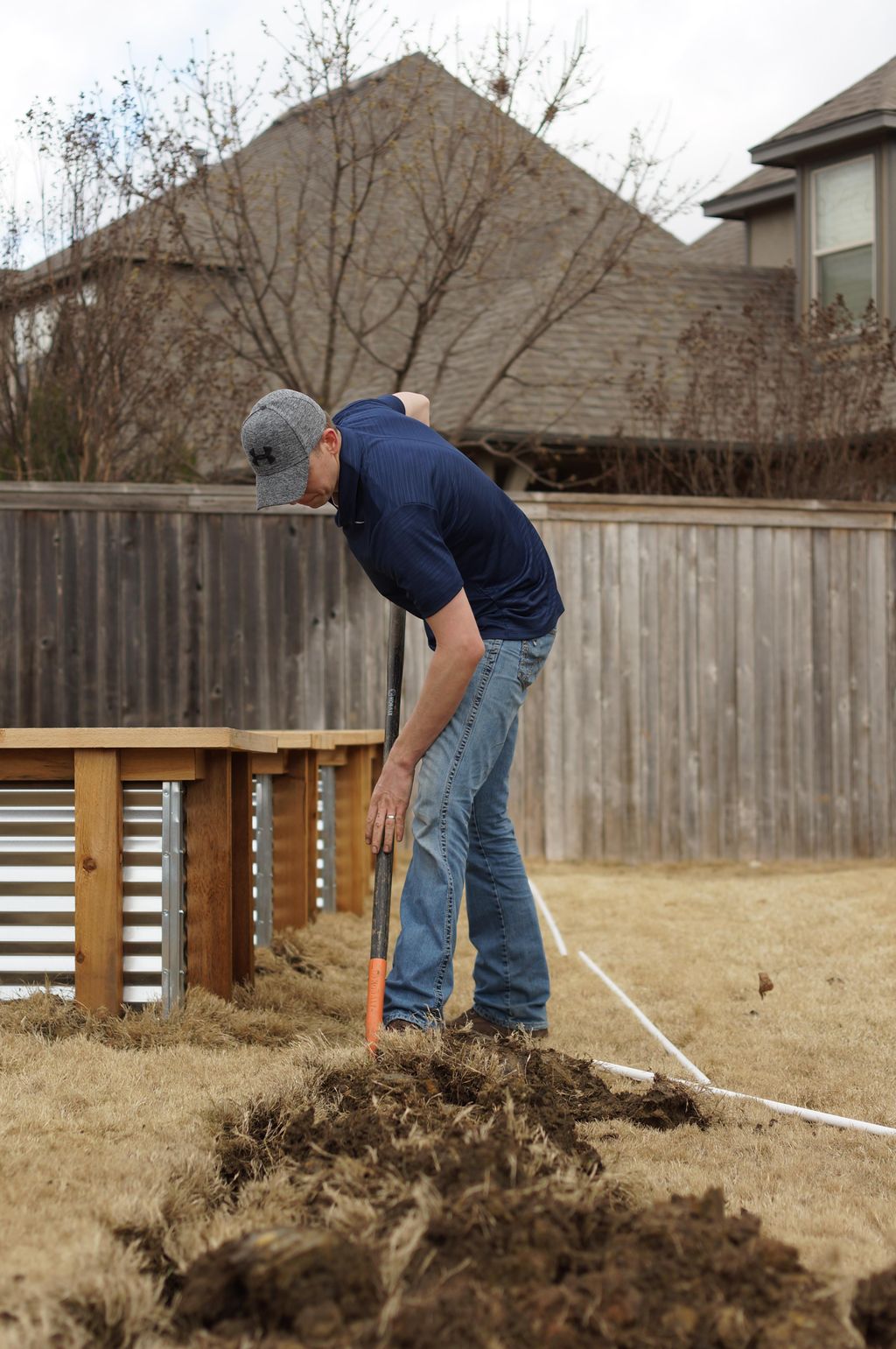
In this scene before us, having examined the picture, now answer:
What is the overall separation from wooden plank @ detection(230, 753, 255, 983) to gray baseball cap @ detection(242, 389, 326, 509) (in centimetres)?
100

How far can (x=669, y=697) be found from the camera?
297 inches

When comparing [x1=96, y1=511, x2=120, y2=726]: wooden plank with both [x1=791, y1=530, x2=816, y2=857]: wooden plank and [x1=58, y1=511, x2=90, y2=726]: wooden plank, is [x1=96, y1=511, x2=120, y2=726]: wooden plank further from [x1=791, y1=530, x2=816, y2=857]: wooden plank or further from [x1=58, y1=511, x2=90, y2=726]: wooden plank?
[x1=791, y1=530, x2=816, y2=857]: wooden plank

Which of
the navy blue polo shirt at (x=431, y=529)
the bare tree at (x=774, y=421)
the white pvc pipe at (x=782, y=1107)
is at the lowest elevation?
the white pvc pipe at (x=782, y=1107)

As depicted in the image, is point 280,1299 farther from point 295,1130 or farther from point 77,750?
point 77,750

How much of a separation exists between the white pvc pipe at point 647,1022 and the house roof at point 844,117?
8.47m

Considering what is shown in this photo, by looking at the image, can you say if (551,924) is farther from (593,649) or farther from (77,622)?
(77,622)

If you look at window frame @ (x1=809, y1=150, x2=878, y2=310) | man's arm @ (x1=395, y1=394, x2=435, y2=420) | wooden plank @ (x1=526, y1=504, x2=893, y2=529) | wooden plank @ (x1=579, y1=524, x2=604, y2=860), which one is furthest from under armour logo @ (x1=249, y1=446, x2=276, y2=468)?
window frame @ (x1=809, y1=150, x2=878, y2=310)

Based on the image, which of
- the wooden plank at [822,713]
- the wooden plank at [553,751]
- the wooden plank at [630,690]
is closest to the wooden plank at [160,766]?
the wooden plank at [553,751]

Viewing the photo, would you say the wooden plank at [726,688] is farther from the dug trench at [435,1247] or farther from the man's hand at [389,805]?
the dug trench at [435,1247]

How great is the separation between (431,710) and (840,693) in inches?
202

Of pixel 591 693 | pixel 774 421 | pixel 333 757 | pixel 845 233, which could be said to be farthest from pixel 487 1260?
pixel 845 233

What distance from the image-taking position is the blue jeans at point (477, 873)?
304 centimetres

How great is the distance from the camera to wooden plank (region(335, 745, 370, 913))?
5.87m

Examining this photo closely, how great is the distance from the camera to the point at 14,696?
6887 mm
